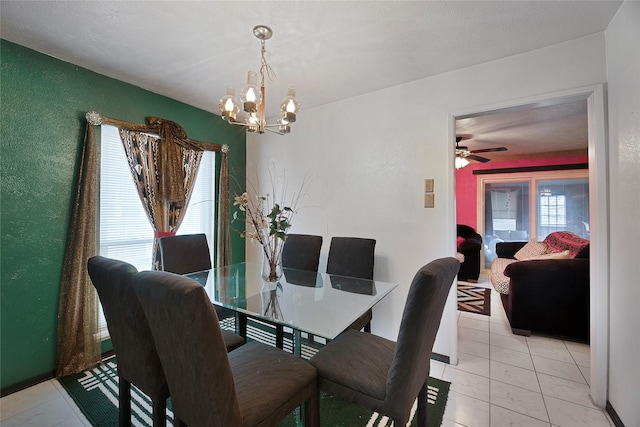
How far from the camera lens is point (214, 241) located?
3.41 m

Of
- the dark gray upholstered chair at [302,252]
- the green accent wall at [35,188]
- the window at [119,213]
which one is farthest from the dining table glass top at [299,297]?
the green accent wall at [35,188]

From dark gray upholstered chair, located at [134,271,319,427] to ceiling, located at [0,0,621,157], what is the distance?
160cm

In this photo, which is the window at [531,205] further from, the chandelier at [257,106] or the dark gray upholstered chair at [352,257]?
the chandelier at [257,106]

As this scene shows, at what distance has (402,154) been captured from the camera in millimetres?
2611

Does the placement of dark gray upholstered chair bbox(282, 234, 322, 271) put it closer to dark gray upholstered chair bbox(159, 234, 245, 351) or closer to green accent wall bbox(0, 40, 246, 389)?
dark gray upholstered chair bbox(159, 234, 245, 351)

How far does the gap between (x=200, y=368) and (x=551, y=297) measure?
128 inches

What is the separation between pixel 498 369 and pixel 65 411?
311 cm

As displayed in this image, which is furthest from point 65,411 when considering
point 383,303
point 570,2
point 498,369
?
point 570,2

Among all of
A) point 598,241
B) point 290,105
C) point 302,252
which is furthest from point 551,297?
point 290,105

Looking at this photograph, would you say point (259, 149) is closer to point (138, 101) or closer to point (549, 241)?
point (138, 101)

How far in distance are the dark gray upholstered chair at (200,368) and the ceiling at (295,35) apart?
1601mm

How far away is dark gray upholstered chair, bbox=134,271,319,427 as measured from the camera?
94 centimetres

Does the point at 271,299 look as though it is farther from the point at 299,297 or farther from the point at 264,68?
the point at 264,68

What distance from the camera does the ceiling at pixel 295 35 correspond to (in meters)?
1.64
